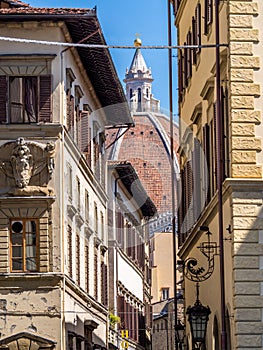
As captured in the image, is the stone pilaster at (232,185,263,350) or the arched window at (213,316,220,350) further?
the arched window at (213,316,220,350)

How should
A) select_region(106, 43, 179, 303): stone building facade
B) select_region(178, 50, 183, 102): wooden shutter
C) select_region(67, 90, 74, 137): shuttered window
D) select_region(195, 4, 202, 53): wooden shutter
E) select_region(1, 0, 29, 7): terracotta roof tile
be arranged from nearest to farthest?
select_region(195, 4, 202, 53): wooden shutter
select_region(67, 90, 74, 137): shuttered window
select_region(178, 50, 183, 102): wooden shutter
select_region(1, 0, 29, 7): terracotta roof tile
select_region(106, 43, 179, 303): stone building facade

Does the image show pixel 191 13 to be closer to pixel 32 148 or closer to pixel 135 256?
pixel 32 148

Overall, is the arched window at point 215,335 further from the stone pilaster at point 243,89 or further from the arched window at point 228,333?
the stone pilaster at point 243,89

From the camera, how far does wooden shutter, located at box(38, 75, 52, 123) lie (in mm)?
40625

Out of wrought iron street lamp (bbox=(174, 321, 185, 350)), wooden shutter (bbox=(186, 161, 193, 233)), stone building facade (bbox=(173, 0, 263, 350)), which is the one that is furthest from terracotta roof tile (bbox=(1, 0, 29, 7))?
stone building facade (bbox=(173, 0, 263, 350))

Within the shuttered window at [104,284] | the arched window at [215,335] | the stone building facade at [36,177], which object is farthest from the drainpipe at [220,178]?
the shuttered window at [104,284]

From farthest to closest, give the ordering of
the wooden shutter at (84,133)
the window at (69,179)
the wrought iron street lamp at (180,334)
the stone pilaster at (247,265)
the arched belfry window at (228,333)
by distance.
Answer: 1. the wooden shutter at (84,133)
2. the window at (69,179)
3. the wrought iron street lamp at (180,334)
4. the arched belfry window at (228,333)
5. the stone pilaster at (247,265)

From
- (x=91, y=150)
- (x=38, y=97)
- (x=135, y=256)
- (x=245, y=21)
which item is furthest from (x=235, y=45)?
(x=135, y=256)

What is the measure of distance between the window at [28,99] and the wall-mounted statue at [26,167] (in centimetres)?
81

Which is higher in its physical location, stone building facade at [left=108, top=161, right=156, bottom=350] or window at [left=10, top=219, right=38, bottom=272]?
stone building facade at [left=108, top=161, right=156, bottom=350]

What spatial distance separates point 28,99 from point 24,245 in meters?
4.43

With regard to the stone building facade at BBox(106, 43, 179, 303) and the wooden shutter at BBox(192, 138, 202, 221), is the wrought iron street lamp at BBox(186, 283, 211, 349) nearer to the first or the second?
the wooden shutter at BBox(192, 138, 202, 221)

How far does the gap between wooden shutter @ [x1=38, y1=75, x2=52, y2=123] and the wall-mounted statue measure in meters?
0.82

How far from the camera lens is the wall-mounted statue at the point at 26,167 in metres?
40.2
